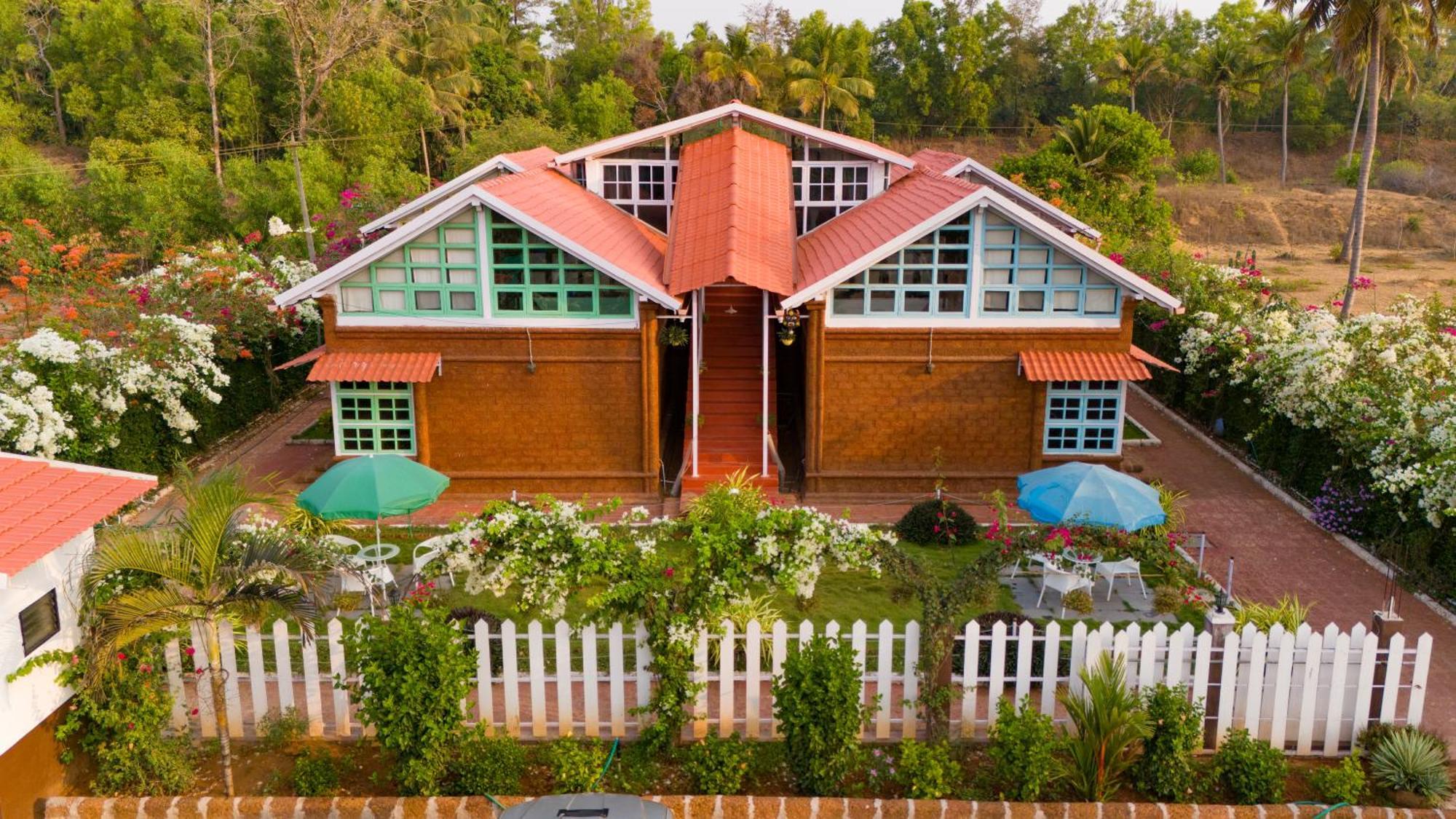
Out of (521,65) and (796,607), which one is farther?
(521,65)

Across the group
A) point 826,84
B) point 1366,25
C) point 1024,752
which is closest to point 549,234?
point 1024,752

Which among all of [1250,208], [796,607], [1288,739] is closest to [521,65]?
[1250,208]

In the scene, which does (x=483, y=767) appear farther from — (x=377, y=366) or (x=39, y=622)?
(x=377, y=366)

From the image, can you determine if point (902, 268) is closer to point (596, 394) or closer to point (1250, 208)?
point (596, 394)

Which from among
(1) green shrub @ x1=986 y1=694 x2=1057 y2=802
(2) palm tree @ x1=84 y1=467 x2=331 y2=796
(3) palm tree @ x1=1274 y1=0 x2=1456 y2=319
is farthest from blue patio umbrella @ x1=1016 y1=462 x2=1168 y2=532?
(3) palm tree @ x1=1274 y1=0 x2=1456 y2=319

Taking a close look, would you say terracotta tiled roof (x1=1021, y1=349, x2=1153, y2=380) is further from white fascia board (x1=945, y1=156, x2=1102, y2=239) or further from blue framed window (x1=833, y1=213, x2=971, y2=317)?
white fascia board (x1=945, y1=156, x2=1102, y2=239)

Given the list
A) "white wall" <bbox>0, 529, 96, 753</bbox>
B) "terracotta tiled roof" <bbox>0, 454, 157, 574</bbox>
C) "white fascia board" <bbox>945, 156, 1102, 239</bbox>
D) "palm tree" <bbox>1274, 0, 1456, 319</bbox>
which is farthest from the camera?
"white fascia board" <bbox>945, 156, 1102, 239</bbox>

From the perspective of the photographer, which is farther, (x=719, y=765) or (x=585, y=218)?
(x=585, y=218)
